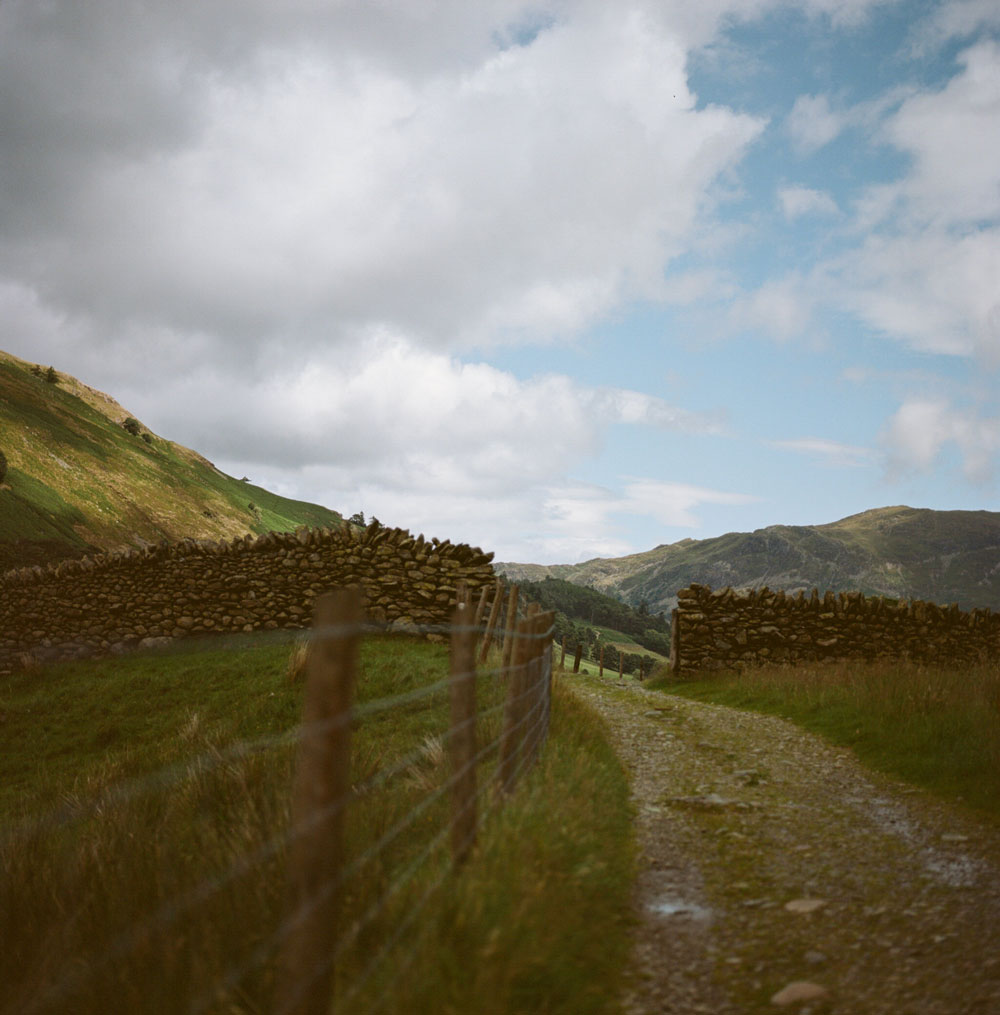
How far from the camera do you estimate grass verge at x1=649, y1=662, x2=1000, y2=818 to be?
5961mm

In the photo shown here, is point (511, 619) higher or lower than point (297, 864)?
higher

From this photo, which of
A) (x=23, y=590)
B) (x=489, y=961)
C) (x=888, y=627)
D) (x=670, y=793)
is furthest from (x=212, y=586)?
(x=888, y=627)

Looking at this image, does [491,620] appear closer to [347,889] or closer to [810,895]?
[810,895]

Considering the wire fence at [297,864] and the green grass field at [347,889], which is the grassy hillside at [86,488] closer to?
the green grass field at [347,889]

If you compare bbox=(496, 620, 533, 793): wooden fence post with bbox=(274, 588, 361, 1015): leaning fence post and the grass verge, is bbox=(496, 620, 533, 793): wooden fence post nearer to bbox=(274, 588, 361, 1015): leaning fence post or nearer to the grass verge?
bbox=(274, 588, 361, 1015): leaning fence post

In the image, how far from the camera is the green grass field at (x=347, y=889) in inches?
101

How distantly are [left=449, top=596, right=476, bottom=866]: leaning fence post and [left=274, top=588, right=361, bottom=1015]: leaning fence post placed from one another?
1.12m

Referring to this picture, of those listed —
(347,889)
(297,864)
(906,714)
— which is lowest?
(347,889)

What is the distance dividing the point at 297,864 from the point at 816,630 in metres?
13.9

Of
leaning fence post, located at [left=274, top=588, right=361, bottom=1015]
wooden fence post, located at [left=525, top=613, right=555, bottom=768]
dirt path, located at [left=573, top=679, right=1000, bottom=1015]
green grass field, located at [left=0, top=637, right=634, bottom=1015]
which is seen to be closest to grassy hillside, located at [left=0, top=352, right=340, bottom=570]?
green grass field, located at [left=0, top=637, right=634, bottom=1015]

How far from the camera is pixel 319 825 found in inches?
84.5

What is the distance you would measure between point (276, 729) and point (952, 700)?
323 inches

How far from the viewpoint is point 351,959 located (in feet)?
8.65

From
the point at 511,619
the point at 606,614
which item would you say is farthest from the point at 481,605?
the point at 606,614
